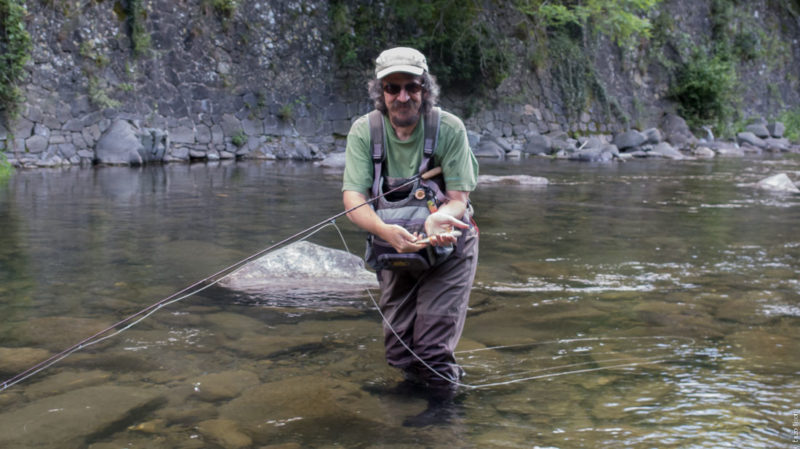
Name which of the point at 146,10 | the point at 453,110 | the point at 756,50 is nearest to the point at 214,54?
the point at 146,10

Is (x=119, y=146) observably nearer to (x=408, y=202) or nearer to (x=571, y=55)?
(x=408, y=202)

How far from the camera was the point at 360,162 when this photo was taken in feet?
12.0

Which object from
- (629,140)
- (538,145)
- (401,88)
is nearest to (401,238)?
(401,88)

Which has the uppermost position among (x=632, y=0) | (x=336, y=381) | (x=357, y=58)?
(x=632, y=0)

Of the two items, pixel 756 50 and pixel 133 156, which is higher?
pixel 756 50

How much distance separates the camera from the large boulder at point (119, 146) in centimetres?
1705

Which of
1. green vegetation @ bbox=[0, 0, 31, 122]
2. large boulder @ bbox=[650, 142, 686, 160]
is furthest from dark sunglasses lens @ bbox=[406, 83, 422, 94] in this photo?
large boulder @ bbox=[650, 142, 686, 160]

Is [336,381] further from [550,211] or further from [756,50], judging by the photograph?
[756,50]

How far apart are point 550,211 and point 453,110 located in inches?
564

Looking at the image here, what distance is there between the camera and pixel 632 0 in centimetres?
2272

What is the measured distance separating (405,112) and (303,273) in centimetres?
290

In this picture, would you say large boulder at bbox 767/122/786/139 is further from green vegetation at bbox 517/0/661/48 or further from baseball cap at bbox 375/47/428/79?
baseball cap at bbox 375/47/428/79

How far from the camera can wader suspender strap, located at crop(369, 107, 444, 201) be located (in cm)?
356

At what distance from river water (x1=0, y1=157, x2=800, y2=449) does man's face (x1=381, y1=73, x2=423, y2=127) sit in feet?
4.22
